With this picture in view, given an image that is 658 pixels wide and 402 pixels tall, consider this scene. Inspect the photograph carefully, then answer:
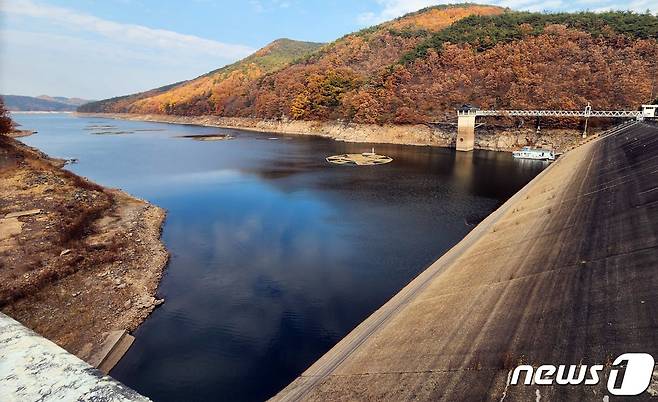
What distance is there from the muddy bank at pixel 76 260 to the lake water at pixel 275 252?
1574mm

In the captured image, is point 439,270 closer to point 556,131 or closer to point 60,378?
point 60,378

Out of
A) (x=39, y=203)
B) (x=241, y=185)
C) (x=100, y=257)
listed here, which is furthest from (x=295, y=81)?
→ (x=100, y=257)

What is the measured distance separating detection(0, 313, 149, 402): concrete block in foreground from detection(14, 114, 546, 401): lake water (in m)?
4.36

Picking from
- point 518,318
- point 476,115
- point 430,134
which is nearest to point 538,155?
point 476,115

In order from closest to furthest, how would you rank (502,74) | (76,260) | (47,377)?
(47,377), (76,260), (502,74)

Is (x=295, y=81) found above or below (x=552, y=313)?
above

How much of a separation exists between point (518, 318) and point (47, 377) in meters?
13.3

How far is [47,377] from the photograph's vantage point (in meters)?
9.12

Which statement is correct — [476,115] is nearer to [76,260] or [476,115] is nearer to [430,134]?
[430,134]

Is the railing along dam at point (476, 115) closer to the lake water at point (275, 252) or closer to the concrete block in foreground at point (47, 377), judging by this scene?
the lake water at point (275, 252)

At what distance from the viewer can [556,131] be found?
75000mm

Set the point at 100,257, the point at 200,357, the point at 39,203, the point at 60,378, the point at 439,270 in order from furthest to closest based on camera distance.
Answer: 1. the point at 39,203
2. the point at 100,257
3. the point at 439,270
4. the point at 200,357
5. the point at 60,378

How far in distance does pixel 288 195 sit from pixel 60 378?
33.1 m

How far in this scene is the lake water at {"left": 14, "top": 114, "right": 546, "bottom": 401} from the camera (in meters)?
14.9
